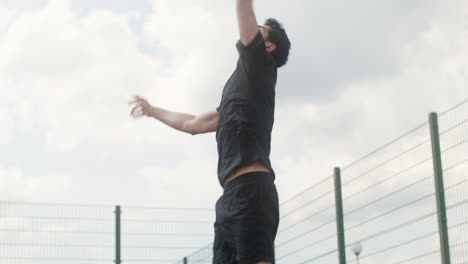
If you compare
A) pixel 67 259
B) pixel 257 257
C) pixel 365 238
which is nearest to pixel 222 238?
pixel 257 257

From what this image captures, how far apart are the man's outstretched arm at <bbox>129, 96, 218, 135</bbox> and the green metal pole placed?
376cm

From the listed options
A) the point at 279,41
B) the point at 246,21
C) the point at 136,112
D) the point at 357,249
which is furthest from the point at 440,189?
the point at 246,21

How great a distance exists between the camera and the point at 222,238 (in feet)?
12.4

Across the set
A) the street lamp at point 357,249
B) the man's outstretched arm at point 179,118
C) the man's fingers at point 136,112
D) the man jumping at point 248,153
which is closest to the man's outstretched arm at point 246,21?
the man jumping at point 248,153

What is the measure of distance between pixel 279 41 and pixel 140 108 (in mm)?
889

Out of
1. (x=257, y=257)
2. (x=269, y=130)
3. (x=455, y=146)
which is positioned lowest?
(x=257, y=257)

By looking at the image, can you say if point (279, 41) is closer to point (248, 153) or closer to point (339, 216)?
point (248, 153)

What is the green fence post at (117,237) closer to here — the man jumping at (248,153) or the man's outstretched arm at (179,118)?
the man's outstretched arm at (179,118)

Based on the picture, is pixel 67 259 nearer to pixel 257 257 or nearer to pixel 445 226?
pixel 445 226

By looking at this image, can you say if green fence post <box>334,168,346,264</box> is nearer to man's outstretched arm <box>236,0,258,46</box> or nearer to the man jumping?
the man jumping

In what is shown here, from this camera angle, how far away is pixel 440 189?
749 centimetres

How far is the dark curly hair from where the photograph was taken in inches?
150

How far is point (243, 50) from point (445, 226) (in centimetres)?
429

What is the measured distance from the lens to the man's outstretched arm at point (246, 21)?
350 cm
